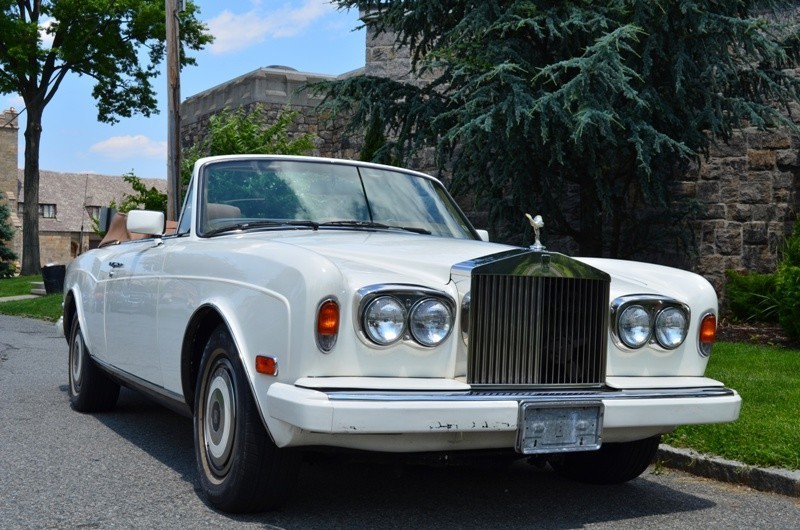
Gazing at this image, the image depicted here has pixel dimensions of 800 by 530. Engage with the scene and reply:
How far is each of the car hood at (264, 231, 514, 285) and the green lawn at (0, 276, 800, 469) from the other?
6.13ft

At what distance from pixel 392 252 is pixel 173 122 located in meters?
11.8

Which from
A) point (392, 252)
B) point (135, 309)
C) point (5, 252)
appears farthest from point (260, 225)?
point (5, 252)

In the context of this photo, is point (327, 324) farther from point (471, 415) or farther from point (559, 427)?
point (559, 427)

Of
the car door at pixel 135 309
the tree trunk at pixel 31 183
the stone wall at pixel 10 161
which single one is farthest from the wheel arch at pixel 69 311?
the stone wall at pixel 10 161

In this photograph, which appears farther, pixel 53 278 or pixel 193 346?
pixel 53 278

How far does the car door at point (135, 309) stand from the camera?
18.1 feet

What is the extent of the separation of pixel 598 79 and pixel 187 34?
25.4 m

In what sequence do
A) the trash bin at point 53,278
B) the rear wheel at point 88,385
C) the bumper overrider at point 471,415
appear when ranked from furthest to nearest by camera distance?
the trash bin at point 53,278 → the rear wheel at point 88,385 → the bumper overrider at point 471,415

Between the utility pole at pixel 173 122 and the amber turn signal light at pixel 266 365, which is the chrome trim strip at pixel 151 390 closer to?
the amber turn signal light at pixel 266 365

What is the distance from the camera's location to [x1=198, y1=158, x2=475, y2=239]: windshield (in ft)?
17.9

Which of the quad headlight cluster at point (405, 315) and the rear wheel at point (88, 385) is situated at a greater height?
the quad headlight cluster at point (405, 315)

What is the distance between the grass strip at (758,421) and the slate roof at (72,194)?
6550 centimetres

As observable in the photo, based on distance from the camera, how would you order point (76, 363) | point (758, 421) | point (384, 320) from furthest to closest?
point (76, 363) < point (758, 421) < point (384, 320)

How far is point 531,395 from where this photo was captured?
13.6 ft
